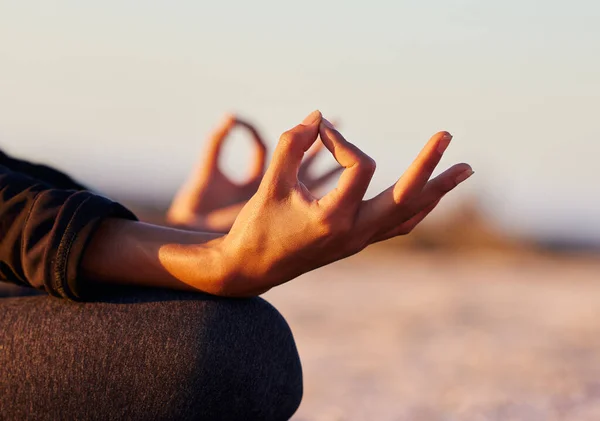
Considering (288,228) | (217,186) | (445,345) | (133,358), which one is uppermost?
(288,228)

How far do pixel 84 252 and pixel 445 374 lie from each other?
2057 millimetres

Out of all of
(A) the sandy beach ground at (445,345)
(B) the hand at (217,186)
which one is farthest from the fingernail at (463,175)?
(A) the sandy beach ground at (445,345)

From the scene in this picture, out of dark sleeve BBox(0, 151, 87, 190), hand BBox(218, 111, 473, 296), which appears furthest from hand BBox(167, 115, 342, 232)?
hand BBox(218, 111, 473, 296)

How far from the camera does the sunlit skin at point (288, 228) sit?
3.98 ft

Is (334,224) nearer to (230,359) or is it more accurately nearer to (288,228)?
(288,228)

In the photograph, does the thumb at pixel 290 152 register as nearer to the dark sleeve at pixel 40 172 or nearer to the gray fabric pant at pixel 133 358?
the gray fabric pant at pixel 133 358

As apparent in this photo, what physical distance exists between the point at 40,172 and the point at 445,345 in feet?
8.85

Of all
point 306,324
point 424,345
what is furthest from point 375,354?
point 306,324

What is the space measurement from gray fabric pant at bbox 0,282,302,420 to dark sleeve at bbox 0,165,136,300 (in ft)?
0.23

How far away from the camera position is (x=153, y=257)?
135cm

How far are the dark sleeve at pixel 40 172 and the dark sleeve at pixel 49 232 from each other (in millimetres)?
217

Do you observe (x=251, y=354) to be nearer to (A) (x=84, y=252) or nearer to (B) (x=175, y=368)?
A: (B) (x=175, y=368)

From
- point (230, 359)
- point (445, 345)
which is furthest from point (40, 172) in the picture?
point (445, 345)

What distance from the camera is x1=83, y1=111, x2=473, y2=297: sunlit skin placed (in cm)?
121
